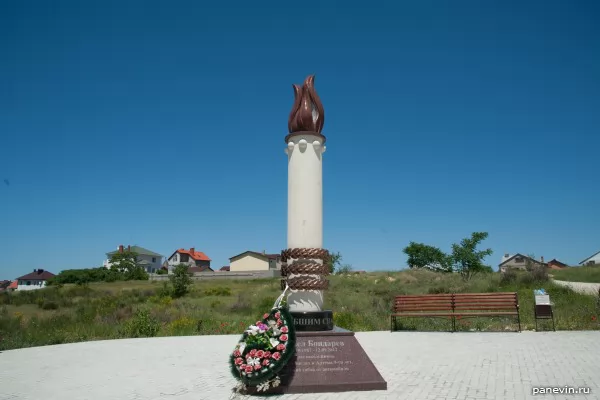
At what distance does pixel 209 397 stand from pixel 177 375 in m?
1.71

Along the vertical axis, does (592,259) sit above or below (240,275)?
above

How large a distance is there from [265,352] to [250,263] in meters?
70.9

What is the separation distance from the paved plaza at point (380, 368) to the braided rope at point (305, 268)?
172 centimetres

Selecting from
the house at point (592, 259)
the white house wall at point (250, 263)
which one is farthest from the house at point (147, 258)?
the house at point (592, 259)

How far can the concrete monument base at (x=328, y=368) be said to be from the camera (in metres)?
6.22

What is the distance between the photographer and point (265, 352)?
607 cm

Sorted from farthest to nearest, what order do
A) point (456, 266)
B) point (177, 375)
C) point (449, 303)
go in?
point (456, 266), point (449, 303), point (177, 375)

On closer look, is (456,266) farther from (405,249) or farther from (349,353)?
(349,353)

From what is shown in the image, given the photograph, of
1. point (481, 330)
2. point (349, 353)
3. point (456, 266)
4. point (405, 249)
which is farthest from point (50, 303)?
point (405, 249)

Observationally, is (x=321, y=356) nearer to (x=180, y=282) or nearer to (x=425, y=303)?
(x=425, y=303)

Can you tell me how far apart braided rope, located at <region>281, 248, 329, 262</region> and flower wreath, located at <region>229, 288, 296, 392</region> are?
99cm

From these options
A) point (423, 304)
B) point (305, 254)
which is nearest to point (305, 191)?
point (305, 254)

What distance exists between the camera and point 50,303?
82.8 ft

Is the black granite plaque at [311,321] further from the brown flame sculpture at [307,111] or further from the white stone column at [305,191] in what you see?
the brown flame sculpture at [307,111]
